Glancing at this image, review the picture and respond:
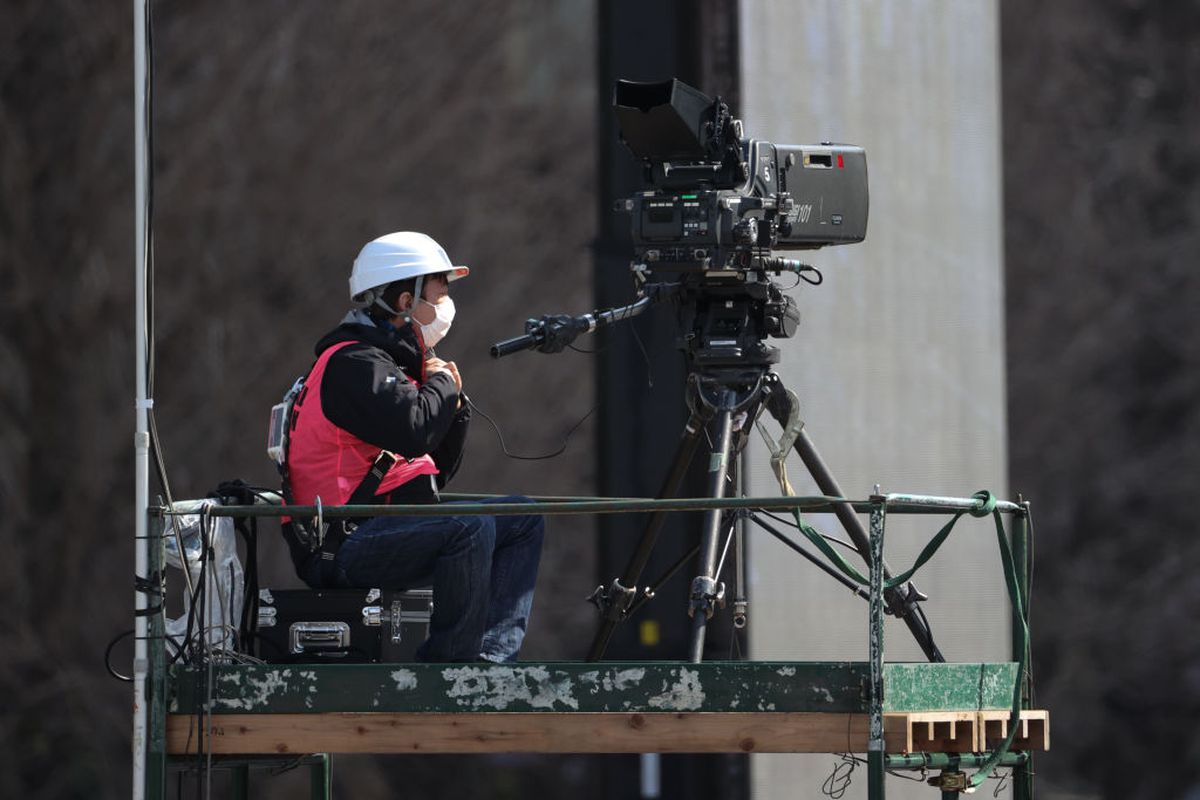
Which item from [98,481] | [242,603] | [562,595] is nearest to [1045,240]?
[562,595]

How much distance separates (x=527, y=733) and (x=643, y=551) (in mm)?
1158

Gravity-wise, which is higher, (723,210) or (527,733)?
(723,210)

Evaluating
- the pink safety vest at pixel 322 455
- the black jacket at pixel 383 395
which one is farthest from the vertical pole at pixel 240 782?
the black jacket at pixel 383 395

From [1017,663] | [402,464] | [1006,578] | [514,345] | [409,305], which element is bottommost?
[1017,663]

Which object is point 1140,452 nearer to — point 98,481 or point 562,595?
point 562,595

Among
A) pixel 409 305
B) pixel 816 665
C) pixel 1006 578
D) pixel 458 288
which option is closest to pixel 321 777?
pixel 409 305

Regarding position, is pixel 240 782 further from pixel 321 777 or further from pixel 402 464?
pixel 402 464

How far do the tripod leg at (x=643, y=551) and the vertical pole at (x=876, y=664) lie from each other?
1262mm

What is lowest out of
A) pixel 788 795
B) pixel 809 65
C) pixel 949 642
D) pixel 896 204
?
pixel 788 795

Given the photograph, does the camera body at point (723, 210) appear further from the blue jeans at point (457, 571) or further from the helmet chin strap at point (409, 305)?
the blue jeans at point (457, 571)

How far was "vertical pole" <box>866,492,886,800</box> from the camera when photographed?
17.0 ft

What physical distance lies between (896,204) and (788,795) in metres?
2.78

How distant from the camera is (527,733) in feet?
17.9

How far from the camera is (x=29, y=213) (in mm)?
12703
